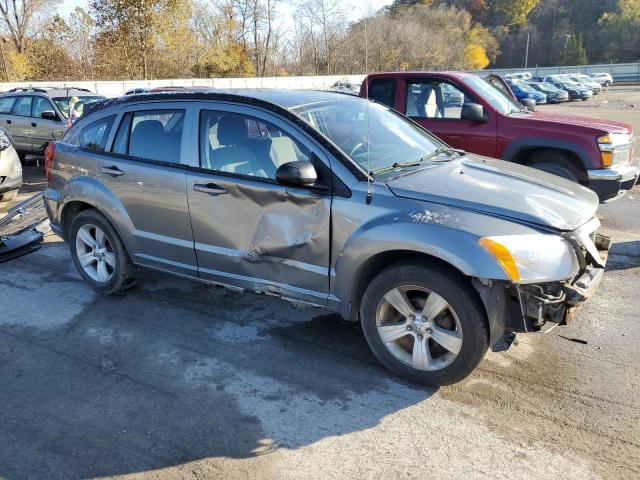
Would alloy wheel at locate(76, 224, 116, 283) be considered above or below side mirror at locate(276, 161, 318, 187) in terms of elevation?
below

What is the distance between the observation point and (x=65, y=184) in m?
4.98

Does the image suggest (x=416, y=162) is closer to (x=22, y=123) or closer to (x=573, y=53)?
(x=22, y=123)

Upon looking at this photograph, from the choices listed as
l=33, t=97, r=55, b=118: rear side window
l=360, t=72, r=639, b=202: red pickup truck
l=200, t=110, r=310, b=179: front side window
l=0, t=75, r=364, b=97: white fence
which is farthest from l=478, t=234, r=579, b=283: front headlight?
l=0, t=75, r=364, b=97: white fence

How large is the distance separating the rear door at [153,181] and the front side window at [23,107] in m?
8.74

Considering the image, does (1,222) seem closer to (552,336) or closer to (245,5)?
(552,336)

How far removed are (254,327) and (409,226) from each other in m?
1.70

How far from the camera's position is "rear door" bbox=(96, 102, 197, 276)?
13.9 feet

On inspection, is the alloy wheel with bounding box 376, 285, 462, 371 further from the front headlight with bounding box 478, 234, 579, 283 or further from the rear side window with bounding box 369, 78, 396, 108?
the rear side window with bounding box 369, 78, 396, 108

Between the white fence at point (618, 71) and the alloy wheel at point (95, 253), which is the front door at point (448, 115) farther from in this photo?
the white fence at point (618, 71)

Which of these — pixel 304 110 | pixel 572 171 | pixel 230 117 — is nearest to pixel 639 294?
pixel 572 171

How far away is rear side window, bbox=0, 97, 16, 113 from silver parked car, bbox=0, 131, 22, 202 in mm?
4280

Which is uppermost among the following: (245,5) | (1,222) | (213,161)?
(245,5)

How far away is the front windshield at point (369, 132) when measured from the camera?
12.4ft

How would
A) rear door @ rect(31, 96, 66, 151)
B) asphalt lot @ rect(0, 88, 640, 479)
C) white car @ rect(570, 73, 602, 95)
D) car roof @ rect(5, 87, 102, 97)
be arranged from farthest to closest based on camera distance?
white car @ rect(570, 73, 602, 95) → car roof @ rect(5, 87, 102, 97) → rear door @ rect(31, 96, 66, 151) → asphalt lot @ rect(0, 88, 640, 479)
